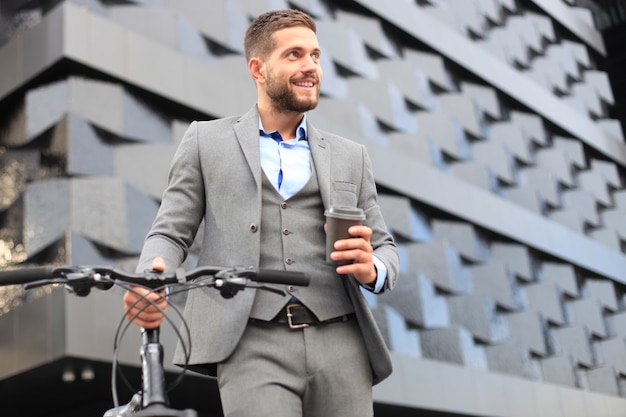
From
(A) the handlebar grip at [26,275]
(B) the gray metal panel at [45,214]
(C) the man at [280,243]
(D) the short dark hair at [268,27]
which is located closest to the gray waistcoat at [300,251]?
(C) the man at [280,243]

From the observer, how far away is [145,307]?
2467 mm

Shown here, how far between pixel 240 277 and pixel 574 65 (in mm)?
22183

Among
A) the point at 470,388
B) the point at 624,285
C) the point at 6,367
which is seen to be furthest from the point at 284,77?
the point at 624,285

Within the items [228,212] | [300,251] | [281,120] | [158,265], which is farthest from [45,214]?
[158,265]

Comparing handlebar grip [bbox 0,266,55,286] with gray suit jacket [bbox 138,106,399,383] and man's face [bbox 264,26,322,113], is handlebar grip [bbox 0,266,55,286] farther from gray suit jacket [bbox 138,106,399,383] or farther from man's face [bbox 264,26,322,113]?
man's face [bbox 264,26,322,113]

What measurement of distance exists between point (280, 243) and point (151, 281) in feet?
1.92

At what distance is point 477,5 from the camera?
19406 mm

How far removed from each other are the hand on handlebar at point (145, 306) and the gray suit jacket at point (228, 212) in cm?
23

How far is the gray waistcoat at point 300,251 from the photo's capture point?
9.57 feet

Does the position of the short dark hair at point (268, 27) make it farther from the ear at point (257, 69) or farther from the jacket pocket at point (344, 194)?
the jacket pocket at point (344, 194)

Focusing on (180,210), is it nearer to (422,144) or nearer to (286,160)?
(286,160)

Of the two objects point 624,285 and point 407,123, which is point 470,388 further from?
point 624,285

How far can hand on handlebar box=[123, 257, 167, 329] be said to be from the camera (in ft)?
8.13

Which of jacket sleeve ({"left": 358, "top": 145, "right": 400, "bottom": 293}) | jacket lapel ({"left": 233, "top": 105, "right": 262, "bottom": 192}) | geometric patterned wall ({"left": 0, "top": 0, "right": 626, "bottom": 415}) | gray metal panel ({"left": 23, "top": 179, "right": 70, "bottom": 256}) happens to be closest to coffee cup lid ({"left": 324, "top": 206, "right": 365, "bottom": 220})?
jacket sleeve ({"left": 358, "top": 145, "right": 400, "bottom": 293})
